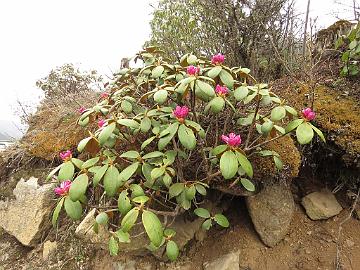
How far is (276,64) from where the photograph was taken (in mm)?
3455

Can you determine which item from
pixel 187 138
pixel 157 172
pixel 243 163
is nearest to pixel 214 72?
pixel 187 138

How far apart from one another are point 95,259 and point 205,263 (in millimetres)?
907

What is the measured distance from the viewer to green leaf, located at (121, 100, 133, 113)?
6.86 ft

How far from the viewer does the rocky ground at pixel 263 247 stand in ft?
7.51

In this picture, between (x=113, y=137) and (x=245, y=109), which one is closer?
(x=113, y=137)

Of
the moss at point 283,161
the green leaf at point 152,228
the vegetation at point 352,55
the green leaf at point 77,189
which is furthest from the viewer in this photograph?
the vegetation at point 352,55

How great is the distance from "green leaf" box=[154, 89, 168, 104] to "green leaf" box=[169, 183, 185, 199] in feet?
1.62

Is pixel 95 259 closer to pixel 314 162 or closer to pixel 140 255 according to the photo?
pixel 140 255

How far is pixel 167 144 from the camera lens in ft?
6.87

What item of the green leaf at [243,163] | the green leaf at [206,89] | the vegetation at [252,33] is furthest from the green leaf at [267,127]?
the vegetation at [252,33]

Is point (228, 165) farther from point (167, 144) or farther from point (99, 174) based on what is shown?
point (99, 174)

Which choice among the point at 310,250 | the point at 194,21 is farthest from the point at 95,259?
the point at 194,21

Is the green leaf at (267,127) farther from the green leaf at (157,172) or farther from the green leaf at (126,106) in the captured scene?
the green leaf at (126,106)

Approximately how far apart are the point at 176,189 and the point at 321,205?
4.13 feet
